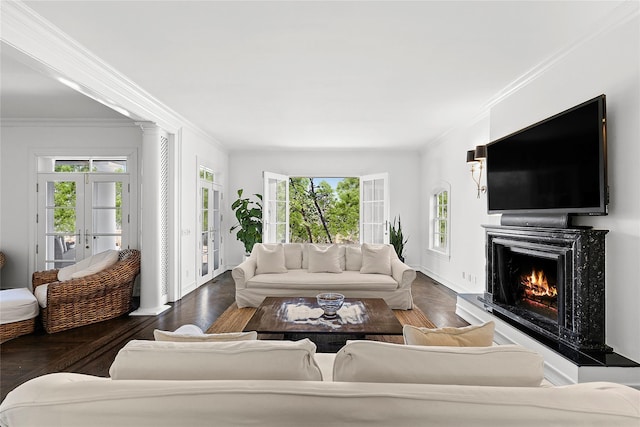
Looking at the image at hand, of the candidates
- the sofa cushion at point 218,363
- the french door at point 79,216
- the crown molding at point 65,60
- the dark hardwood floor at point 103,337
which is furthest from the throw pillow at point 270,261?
the sofa cushion at point 218,363

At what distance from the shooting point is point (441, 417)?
3.31 ft

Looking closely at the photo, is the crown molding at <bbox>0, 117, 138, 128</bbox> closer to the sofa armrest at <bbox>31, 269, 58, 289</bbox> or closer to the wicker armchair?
the wicker armchair

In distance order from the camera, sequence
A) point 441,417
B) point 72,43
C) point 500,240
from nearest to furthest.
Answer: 1. point 441,417
2. point 72,43
3. point 500,240

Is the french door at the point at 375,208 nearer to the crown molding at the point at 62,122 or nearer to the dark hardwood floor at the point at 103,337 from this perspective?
the dark hardwood floor at the point at 103,337

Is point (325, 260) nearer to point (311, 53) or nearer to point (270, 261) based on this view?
point (270, 261)

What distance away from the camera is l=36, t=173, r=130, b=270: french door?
521 centimetres

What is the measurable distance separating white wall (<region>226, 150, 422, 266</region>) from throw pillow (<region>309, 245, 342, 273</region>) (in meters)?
3.09

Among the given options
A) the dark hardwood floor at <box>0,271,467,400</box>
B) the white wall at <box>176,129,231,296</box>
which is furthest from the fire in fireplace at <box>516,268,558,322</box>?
the white wall at <box>176,129,231,296</box>

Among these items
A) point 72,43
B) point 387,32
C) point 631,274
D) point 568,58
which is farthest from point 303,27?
point 631,274

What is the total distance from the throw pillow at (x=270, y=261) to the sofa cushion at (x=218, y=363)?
364 centimetres

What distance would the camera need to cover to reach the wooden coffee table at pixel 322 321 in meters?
2.78

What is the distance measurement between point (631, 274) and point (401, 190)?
549 centimetres

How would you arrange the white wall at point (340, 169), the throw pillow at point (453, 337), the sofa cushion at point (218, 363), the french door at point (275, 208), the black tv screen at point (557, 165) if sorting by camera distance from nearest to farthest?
the sofa cushion at point (218, 363) < the throw pillow at point (453, 337) < the black tv screen at point (557, 165) < the french door at point (275, 208) < the white wall at point (340, 169)

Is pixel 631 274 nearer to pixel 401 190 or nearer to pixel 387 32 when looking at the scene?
pixel 387 32
